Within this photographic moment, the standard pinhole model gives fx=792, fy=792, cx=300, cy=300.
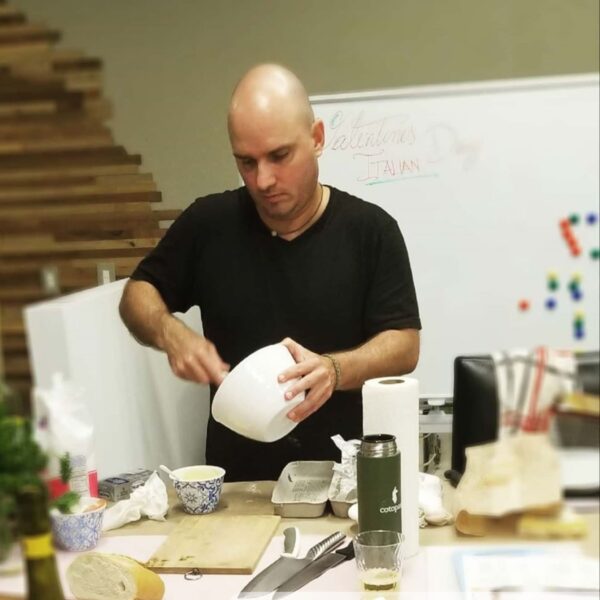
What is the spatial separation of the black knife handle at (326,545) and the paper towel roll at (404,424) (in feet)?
0.28

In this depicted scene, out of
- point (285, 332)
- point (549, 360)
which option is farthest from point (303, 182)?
point (549, 360)

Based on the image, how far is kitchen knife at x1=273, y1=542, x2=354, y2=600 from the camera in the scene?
82 cm

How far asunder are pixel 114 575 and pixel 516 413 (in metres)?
0.47

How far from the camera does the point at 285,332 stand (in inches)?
50.3

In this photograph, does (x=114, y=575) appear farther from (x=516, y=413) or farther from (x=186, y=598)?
(x=516, y=413)

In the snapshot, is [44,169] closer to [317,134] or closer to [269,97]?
[269,97]

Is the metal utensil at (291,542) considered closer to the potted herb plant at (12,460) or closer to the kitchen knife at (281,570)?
the kitchen knife at (281,570)

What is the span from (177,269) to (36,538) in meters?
0.95

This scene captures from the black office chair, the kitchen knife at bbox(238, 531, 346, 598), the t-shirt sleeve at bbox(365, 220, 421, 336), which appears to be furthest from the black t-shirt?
the black office chair

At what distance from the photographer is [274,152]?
1.02m

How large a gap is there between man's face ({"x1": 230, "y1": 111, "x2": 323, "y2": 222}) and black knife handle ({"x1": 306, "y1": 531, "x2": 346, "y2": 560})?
44cm

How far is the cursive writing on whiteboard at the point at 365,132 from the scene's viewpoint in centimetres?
182

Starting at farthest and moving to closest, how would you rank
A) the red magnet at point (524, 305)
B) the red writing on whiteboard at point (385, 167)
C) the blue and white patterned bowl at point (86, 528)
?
the red writing on whiteboard at point (385, 167)
the blue and white patterned bowl at point (86, 528)
the red magnet at point (524, 305)

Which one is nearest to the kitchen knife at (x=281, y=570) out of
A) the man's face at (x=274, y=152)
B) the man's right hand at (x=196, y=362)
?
the man's right hand at (x=196, y=362)
